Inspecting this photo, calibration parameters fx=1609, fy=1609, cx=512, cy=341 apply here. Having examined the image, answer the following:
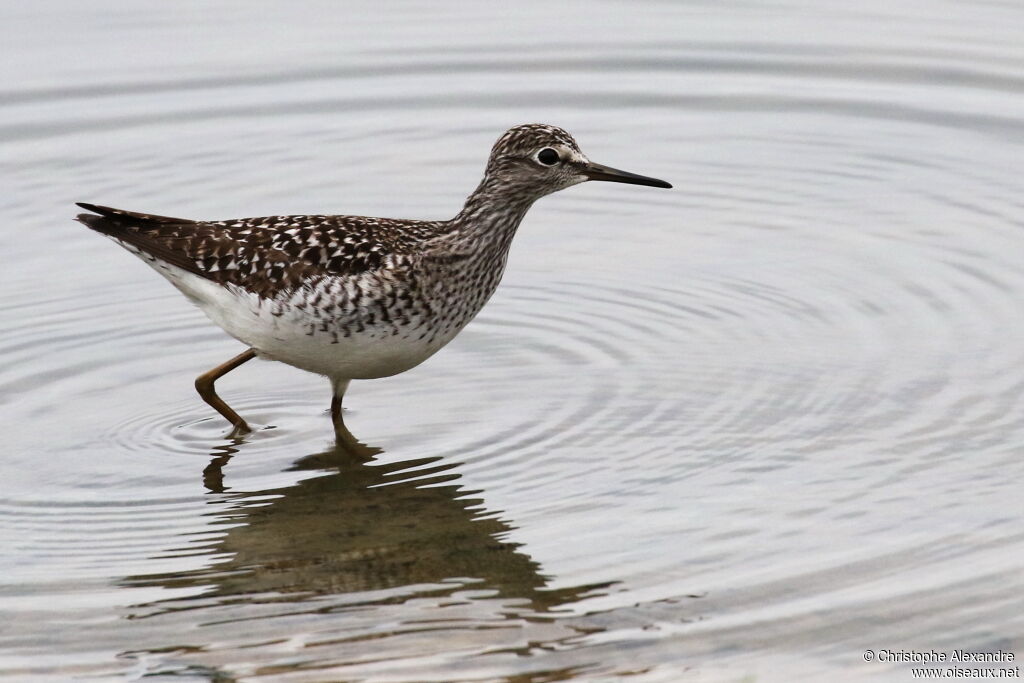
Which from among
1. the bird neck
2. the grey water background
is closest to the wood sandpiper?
the bird neck

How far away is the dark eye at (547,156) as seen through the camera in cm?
1172

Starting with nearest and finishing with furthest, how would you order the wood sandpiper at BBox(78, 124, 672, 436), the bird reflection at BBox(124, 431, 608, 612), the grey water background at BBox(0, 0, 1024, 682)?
the grey water background at BBox(0, 0, 1024, 682) < the bird reflection at BBox(124, 431, 608, 612) < the wood sandpiper at BBox(78, 124, 672, 436)

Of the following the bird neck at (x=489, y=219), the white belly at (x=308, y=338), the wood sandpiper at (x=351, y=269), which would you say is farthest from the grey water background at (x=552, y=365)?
the bird neck at (x=489, y=219)

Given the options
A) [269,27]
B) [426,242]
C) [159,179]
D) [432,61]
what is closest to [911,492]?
[426,242]

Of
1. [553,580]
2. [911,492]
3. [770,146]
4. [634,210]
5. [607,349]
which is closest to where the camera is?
[553,580]

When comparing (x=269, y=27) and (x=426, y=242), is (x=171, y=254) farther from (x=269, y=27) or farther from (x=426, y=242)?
(x=269, y=27)

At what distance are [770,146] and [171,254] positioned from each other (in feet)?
24.6

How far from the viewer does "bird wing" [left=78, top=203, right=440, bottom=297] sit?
11141mm

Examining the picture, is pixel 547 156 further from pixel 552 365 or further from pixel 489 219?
pixel 552 365

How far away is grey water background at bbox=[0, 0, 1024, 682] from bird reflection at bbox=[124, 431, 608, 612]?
0.11ft

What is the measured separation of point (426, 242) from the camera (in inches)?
453

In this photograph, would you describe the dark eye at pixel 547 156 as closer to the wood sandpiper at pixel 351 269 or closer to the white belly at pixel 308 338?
the wood sandpiper at pixel 351 269

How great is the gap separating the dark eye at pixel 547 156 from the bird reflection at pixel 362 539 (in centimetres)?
237

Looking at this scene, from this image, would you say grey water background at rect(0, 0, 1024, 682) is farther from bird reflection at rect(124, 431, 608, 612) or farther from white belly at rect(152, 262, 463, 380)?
white belly at rect(152, 262, 463, 380)
